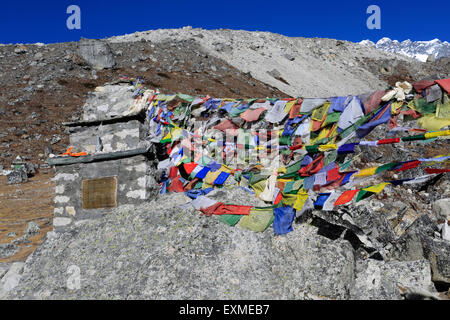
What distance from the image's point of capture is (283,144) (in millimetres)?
8344

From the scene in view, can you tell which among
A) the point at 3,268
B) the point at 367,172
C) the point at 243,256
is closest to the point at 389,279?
the point at 367,172

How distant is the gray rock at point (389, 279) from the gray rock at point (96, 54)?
3155 cm

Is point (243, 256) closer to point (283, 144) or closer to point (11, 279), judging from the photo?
point (11, 279)

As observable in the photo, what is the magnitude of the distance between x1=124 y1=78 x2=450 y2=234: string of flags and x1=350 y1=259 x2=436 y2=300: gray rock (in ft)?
3.61

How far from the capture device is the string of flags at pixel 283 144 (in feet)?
17.7

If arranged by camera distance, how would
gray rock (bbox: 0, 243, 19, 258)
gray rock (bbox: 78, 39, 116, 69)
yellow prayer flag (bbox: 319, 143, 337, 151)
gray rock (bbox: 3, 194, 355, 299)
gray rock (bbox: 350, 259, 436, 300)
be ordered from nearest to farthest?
gray rock (bbox: 3, 194, 355, 299), gray rock (bbox: 350, 259, 436, 300), yellow prayer flag (bbox: 319, 143, 337, 151), gray rock (bbox: 0, 243, 19, 258), gray rock (bbox: 78, 39, 116, 69)

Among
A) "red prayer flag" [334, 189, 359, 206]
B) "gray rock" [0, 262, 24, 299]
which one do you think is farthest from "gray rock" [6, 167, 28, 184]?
"red prayer flag" [334, 189, 359, 206]

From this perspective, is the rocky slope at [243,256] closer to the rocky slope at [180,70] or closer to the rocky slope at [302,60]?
the rocky slope at [180,70]

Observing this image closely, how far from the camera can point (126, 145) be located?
7.25 meters

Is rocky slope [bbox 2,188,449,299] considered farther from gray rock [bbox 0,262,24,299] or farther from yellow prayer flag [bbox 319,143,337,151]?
yellow prayer flag [bbox 319,143,337,151]

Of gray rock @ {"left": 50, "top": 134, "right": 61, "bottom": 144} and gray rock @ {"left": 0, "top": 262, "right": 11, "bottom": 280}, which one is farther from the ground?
gray rock @ {"left": 50, "top": 134, "right": 61, "bottom": 144}

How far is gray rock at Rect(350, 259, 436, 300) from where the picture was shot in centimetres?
455

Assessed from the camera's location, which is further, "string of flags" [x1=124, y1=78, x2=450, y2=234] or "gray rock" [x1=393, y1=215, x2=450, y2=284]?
"string of flags" [x1=124, y1=78, x2=450, y2=234]
